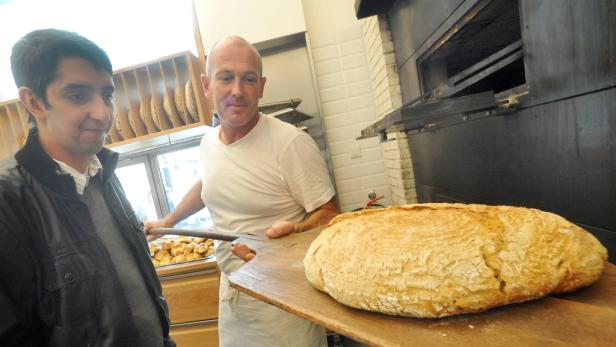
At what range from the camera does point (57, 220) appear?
76 centimetres

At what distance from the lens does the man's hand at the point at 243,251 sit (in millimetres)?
860

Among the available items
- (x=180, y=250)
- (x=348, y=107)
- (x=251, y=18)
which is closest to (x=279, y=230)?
(x=180, y=250)

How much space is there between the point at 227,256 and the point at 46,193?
24.3 inches

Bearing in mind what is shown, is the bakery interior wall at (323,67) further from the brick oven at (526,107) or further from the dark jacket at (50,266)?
the dark jacket at (50,266)

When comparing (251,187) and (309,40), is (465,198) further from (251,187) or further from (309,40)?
(309,40)

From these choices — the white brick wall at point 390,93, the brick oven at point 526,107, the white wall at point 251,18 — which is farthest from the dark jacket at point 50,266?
the white wall at point 251,18

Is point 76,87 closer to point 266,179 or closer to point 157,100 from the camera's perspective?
point 266,179

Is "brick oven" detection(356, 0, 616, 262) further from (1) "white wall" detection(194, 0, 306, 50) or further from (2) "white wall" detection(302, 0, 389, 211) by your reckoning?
(1) "white wall" detection(194, 0, 306, 50)

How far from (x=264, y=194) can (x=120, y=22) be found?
8.38 ft

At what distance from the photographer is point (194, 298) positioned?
6.20 feet

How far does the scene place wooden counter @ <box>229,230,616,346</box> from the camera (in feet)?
1.26

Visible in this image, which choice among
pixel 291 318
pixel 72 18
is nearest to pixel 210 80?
pixel 291 318

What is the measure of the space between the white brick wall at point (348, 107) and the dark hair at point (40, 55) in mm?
1781

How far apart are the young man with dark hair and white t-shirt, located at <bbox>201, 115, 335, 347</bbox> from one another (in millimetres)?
304
